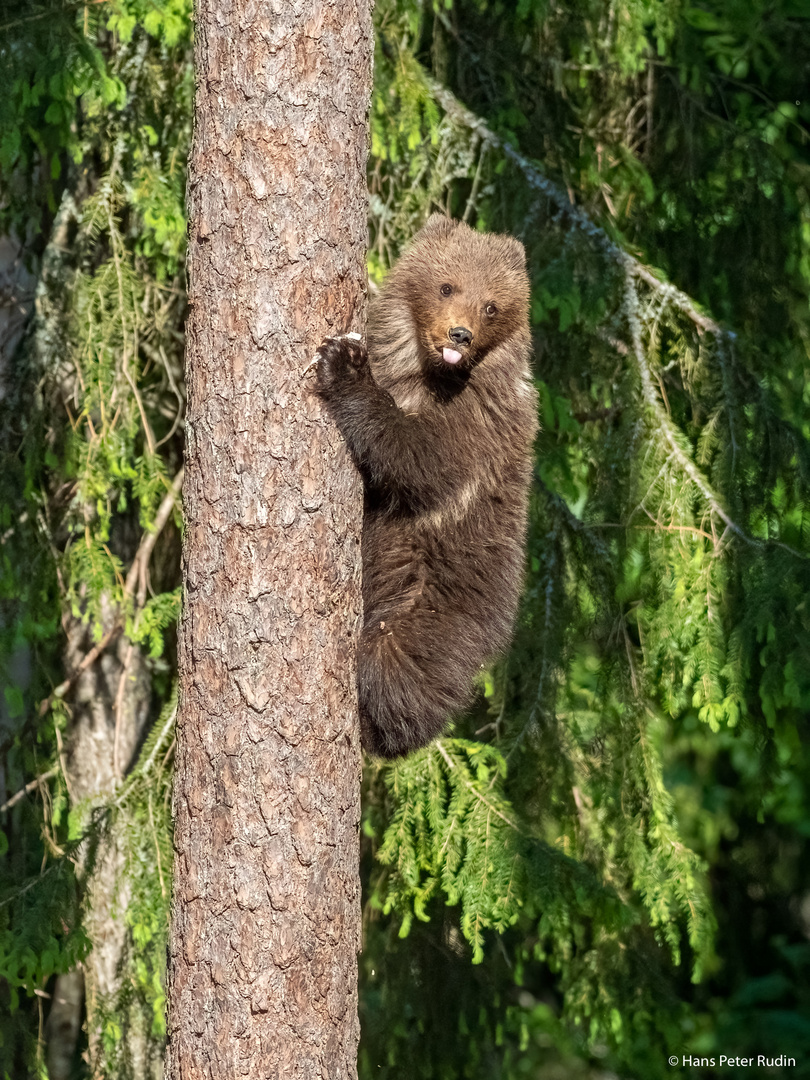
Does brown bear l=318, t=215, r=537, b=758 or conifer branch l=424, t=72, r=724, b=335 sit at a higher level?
conifer branch l=424, t=72, r=724, b=335

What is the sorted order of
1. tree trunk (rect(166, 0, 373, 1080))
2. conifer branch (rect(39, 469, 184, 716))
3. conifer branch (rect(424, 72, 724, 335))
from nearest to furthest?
1. tree trunk (rect(166, 0, 373, 1080))
2. conifer branch (rect(424, 72, 724, 335))
3. conifer branch (rect(39, 469, 184, 716))

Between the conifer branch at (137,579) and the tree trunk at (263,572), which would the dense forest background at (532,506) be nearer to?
the conifer branch at (137,579)

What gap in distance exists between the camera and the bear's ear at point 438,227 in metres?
4.23

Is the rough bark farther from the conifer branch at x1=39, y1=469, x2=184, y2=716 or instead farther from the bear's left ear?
the bear's left ear

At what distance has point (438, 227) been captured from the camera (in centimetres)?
425

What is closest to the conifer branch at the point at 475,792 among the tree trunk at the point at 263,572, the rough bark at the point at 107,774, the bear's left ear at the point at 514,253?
the rough bark at the point at 107,774

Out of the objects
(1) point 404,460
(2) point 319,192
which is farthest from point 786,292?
(2) point 319,192

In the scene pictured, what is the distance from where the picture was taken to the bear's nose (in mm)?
3783

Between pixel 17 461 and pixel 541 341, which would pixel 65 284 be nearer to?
pixel 17 461

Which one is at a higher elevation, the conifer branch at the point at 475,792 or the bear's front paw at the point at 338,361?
the bear's front paw at the point at 338,361

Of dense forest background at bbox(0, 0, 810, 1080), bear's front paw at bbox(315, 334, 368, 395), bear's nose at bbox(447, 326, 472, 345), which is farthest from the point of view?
dense forest background at bbox(0, 0, 810, 1080)

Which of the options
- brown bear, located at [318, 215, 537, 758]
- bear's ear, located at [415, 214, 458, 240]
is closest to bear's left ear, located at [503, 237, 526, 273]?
brown bear, located at [318, 215, 537, 758]

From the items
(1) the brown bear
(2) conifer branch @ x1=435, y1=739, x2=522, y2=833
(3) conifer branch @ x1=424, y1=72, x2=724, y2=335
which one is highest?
(3) conifer branch @ x1=424, y1=72, x2=724, y2=335

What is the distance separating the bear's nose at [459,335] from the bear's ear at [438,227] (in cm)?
60
